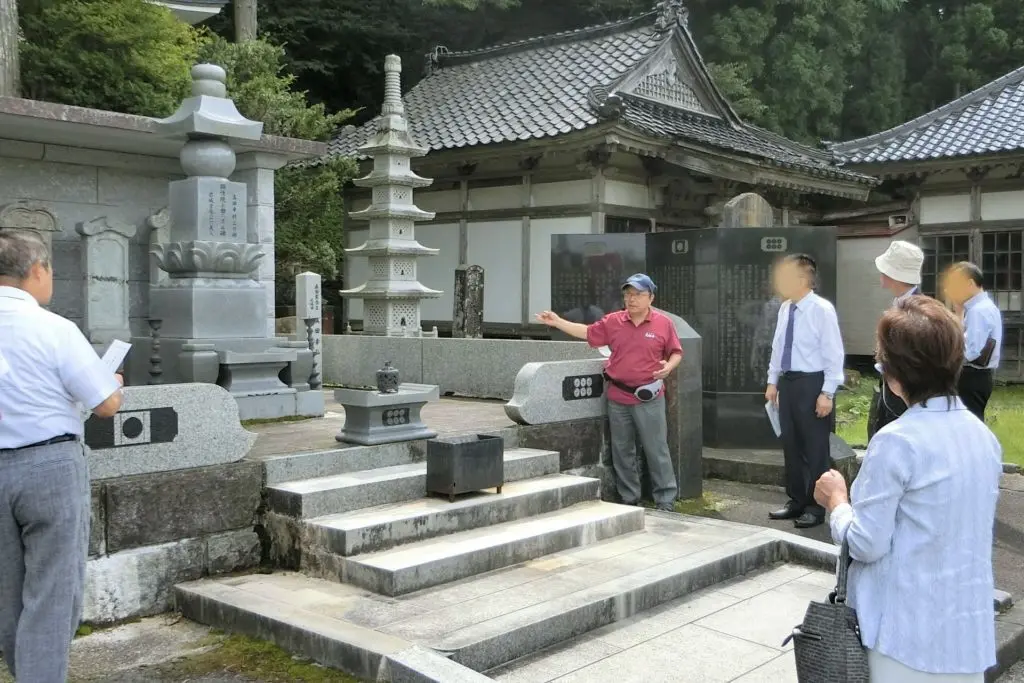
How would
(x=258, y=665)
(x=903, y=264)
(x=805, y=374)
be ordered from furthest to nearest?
1. (x=805, y=374)
2. (x=903, y=264)
3. (x=258, y=665)

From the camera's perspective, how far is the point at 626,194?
1619 centimetres

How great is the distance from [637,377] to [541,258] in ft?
30.3

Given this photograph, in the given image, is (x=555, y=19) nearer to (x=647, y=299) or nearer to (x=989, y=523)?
(x=647, y=299)

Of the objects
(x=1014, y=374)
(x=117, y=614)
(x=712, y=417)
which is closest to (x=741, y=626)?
(x=117, y=614)

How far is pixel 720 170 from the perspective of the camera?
15.9 metres

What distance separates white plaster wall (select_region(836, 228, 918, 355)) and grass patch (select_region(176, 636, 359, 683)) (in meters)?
16.9

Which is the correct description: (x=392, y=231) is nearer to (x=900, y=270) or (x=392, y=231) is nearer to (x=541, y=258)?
(x=541, y=258)

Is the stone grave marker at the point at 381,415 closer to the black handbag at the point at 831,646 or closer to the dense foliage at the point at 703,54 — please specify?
the black handbag at the point at 831,646

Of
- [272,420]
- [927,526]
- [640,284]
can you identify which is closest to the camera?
[927,526]

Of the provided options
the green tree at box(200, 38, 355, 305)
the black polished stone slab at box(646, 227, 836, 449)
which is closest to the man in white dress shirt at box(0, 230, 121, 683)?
the black polished stone slab at box(646, 227, 836, 449)

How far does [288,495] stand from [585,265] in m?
5.22

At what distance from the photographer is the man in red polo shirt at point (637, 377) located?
727cm

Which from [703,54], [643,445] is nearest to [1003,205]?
[703,54]

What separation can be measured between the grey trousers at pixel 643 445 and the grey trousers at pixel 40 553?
4.94 metres
